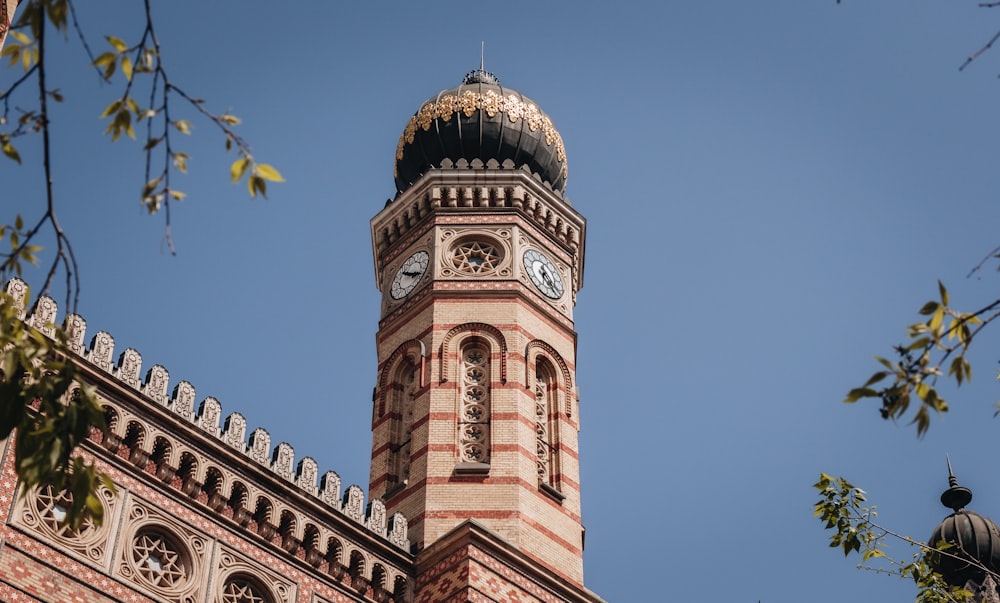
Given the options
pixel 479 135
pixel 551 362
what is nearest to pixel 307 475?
pixel 551 362

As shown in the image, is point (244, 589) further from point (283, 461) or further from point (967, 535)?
point (967, 535)

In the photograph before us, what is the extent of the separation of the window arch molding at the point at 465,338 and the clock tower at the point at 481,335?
0.02 m

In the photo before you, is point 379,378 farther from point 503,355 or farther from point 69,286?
point 69,286

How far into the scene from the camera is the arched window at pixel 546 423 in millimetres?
19172

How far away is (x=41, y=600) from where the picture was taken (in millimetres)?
13047

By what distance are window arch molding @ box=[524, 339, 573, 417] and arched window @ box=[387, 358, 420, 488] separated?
1.60 metres

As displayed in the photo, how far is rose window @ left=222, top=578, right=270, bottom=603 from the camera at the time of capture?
1506 centimetres

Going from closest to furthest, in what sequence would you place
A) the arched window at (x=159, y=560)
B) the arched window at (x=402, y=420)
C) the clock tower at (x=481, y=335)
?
the arched window at (x=159, y=560) → the clock tower at (x=481, y=335) → the arched window at (x=402, y=420)

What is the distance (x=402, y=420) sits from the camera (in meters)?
19.8

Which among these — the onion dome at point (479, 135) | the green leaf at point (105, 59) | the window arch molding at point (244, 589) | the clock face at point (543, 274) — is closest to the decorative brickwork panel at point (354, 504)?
the window arch molding at point (244, 589)

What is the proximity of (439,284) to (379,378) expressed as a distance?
5.39 ft

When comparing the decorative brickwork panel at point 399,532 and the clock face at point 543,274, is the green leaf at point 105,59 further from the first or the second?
the clock face at point 543,274

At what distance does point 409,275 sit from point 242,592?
7.18 m

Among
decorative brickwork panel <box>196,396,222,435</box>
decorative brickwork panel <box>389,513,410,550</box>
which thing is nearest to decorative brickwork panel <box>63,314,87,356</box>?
decorative brickwork panel <box>196,396,222,435</box>
